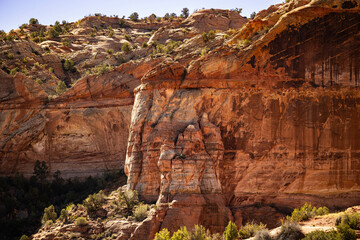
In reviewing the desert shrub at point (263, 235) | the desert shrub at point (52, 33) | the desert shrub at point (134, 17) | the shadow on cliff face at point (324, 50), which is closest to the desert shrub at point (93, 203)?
the desert shrub at point (263, 235)

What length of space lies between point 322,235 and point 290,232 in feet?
8.13

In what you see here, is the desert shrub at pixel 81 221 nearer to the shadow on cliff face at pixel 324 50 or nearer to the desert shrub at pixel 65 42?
the shadow on cliff face at pixel 324 50

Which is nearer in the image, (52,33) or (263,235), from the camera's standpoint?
(263,235)

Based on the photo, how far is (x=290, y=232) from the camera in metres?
→ 26.4

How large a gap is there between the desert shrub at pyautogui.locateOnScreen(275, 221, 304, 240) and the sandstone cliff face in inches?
285

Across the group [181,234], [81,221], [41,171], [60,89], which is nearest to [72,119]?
[41,171]

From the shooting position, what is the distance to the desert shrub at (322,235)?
77.9 feet

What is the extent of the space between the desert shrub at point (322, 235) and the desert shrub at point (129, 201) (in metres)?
14.8

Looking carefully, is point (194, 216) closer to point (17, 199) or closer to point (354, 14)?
point (354, 14)

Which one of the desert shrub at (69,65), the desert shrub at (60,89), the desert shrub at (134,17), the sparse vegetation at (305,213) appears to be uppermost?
the desert shrub at (134,17)

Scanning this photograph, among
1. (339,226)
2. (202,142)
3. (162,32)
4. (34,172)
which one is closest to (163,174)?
(202,142)

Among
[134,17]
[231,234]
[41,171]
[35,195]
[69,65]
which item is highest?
[134,17]

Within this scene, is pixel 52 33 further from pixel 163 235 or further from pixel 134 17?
pixel 163 235

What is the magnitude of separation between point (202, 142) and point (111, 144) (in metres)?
20.5
